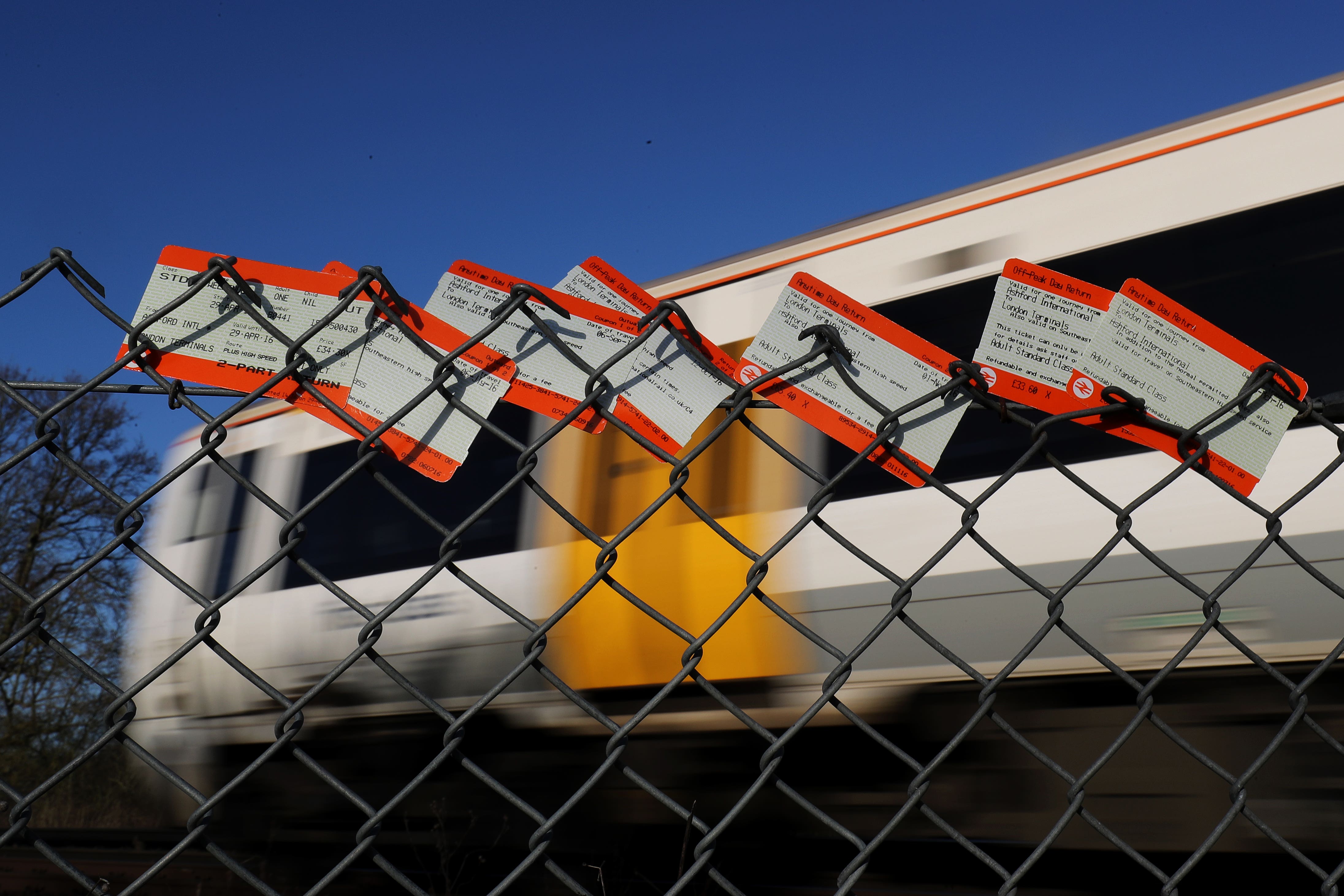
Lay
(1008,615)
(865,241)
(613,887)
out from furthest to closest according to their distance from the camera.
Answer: (613,887), (865,241), (1008,615)

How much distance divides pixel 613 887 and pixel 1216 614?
3.47 metres

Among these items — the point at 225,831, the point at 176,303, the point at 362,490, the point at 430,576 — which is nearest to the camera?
the point at 176,303

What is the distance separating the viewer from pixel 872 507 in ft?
11.4

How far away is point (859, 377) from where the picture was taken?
1183mm

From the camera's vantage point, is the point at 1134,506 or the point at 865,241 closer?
the point at 1134,506

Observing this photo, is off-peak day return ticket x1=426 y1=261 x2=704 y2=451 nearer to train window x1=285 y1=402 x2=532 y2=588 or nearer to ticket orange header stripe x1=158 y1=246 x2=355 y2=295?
ticket orange header stripe x1=158 y1=246 x2=355 y2=295

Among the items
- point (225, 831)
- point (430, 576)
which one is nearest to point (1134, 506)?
point (430, 576)

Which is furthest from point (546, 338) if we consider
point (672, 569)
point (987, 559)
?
point (672, 569)

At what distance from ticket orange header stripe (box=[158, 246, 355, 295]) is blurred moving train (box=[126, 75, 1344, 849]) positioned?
2575mm

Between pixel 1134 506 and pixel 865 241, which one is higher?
pixel 865 241

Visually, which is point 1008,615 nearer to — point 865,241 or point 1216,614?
point 865,241

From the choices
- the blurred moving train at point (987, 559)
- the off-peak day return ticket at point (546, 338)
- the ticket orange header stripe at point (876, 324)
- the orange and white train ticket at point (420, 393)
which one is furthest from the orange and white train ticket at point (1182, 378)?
the blurred moving train at point (987, 559)

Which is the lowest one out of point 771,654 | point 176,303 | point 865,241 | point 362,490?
point 771,654

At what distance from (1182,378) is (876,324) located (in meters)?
0.47
